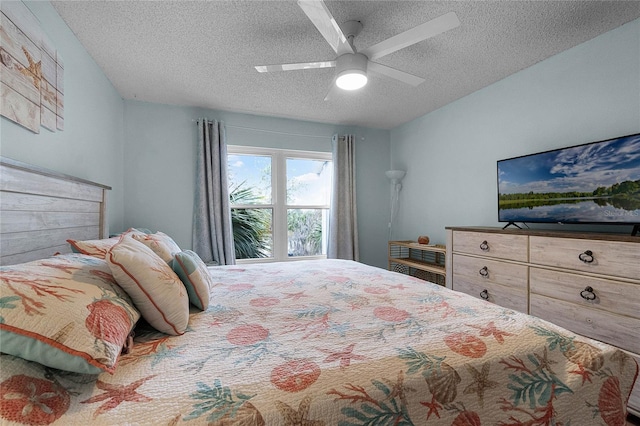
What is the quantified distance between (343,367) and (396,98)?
3.04 m

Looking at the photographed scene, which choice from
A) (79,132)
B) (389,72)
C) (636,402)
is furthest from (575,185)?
(79,132)

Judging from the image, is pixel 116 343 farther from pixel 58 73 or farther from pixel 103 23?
pixel 103 23

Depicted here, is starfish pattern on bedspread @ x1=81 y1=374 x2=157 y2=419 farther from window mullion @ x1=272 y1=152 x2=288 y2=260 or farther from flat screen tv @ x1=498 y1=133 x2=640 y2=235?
window mullion @ x1=272 y1=152 x2=288 y2=260

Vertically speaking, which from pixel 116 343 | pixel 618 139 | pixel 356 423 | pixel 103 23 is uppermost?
pixel 103 23

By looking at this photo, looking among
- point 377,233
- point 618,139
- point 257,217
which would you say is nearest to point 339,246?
point 377,233

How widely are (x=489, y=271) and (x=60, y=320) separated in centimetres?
259

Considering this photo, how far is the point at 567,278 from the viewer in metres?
Answer: 1.81

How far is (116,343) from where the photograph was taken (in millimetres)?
748

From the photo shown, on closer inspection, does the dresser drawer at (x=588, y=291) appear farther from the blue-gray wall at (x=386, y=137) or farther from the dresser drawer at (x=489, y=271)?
the blue-gray wall at (x=386, y=137)

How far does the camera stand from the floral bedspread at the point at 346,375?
2.12 feet

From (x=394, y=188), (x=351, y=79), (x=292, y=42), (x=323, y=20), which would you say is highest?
(x=292, y=42)

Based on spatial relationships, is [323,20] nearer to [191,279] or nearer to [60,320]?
[191,279]

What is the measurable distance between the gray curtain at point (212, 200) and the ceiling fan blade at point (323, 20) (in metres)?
2.14

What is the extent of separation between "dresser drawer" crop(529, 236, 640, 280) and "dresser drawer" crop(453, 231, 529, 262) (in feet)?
0.25
